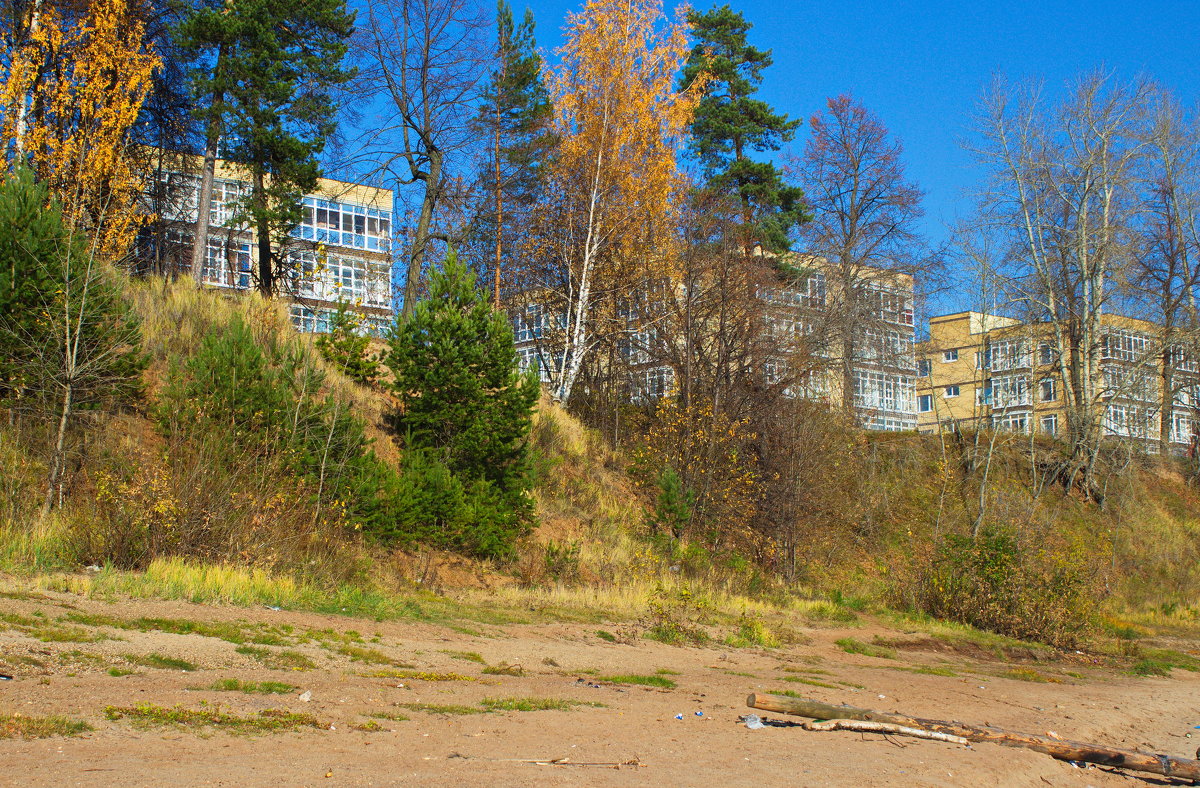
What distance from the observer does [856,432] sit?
30.6 metres

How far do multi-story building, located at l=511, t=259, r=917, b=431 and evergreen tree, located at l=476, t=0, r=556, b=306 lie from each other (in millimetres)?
2863

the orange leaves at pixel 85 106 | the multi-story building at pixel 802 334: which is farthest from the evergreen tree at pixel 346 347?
the multi-story building at pixel 802 334

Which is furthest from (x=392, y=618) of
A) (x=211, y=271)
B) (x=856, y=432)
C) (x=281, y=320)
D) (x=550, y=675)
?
(x=211, y=271)

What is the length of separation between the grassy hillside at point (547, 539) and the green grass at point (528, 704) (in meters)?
4.25

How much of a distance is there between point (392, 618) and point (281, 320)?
1050 cm

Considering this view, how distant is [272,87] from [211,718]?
70.7ft

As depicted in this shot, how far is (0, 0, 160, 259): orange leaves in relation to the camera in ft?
65.0

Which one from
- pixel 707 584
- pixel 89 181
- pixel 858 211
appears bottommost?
pixel 707 584

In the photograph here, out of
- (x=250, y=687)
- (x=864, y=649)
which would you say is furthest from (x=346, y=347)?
(x=250, y=687)

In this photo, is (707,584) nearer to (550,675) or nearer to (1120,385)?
(550,675)

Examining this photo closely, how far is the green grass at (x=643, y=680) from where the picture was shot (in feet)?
32.5

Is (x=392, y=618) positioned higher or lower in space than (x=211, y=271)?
lower

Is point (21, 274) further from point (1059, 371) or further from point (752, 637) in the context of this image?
point (1059, 371)

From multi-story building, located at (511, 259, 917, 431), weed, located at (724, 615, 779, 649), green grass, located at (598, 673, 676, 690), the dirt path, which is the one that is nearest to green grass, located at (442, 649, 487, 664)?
the dirt path
